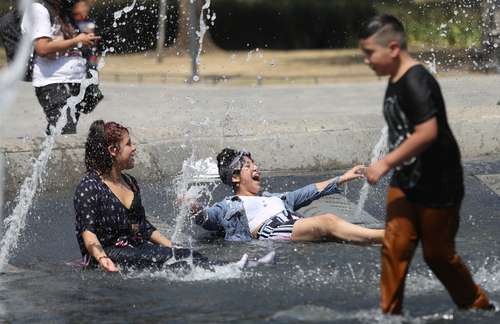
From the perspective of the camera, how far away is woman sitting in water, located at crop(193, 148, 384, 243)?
785cm

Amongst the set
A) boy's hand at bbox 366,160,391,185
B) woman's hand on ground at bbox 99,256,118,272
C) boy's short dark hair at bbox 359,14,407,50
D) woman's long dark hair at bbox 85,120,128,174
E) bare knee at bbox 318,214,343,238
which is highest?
boy's short dark hair at bbox 359,14,407,50

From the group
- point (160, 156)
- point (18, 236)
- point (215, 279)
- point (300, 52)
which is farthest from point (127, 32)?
point (215, 279)

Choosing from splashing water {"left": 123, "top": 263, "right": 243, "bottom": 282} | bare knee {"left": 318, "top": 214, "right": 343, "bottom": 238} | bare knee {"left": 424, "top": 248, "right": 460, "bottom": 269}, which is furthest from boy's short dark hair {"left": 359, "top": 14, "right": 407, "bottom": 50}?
bare knee {"left": 318, "top": 214, "right": 343, "bottom": 238}

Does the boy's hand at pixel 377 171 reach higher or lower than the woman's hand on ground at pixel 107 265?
higher

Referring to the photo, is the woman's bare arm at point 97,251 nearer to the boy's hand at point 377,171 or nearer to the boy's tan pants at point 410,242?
the boy's tan pants at point 410,242

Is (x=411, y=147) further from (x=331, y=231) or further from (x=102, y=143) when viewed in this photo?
(x=102, y=143)

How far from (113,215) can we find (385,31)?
218 centimetres

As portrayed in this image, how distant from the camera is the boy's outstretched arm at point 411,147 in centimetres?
562

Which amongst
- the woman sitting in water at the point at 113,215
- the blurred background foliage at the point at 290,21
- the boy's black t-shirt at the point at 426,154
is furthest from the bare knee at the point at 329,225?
the blurred background foliage at the point at 290,21

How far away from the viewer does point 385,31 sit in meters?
5.84

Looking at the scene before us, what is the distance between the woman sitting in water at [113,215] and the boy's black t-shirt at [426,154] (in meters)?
1.67

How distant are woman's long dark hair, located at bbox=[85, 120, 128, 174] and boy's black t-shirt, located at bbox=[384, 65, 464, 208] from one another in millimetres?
2118

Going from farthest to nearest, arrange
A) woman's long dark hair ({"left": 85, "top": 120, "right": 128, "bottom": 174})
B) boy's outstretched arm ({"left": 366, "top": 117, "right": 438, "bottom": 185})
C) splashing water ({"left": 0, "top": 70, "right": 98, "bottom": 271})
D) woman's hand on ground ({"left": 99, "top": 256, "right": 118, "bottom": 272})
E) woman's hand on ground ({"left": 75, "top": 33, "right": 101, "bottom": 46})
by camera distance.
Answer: woman's hand on ground ({"left": 75, "top": 33, "right": 101, "bottom": 46})
splashing water ({"left": 0, "top": 70, "right": 98, "bottom": 271})
woman's long dark hair ({"left": 85, "top": 120, "right": 128, "bottom": 174})
woman's hand on ground ({"left": 99, "top": 256, "right": 118, "bottom": 272})
boy's outstretched arm ({"left": 366, "top": 117, "right": 438, "bottom": 185})

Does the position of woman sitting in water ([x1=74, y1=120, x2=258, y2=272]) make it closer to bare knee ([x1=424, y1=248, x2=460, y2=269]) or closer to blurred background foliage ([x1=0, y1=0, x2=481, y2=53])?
bare knee ([x1=424, y1=248, x2=460, y2=269])
